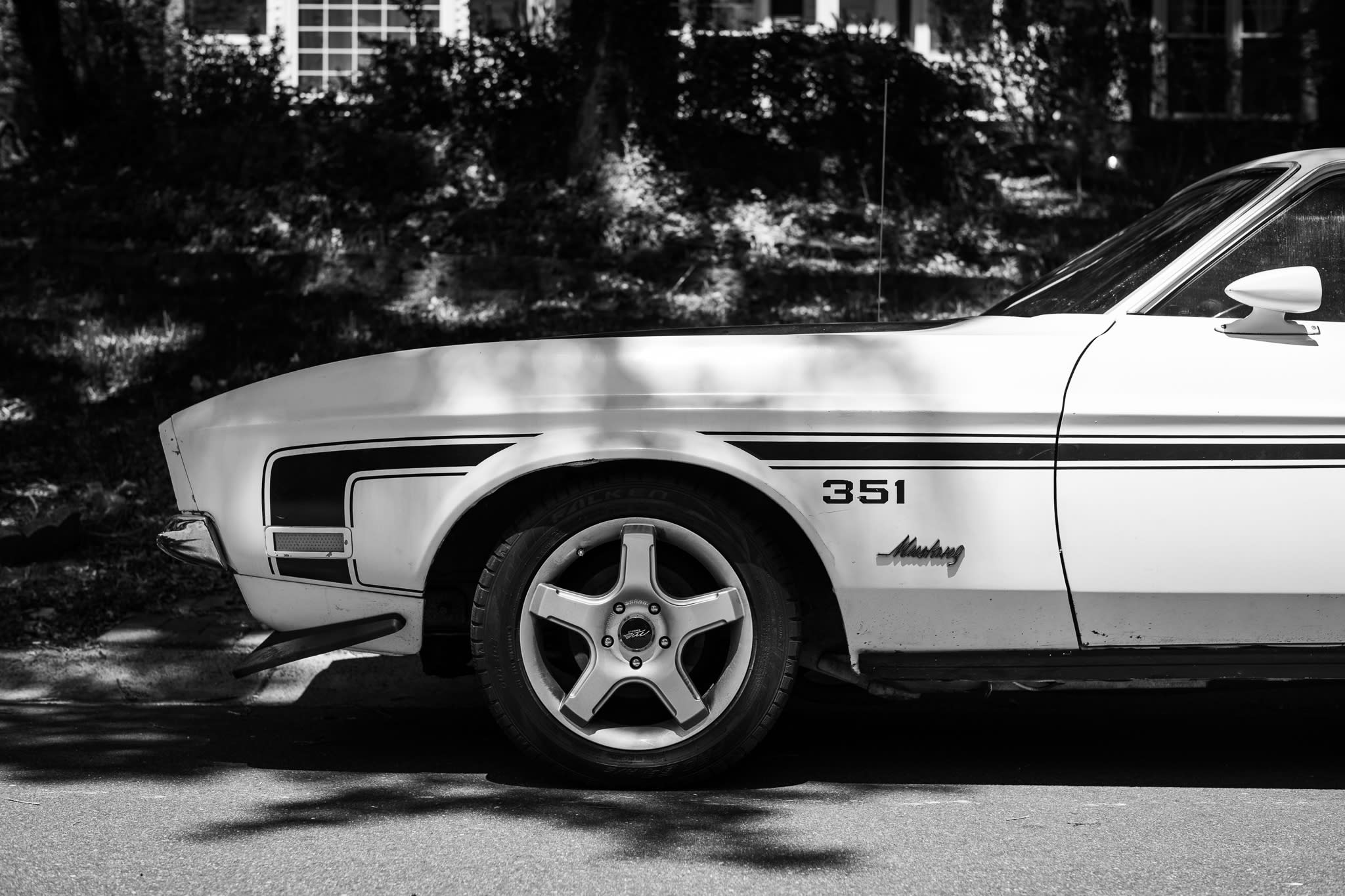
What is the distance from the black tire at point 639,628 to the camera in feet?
13.3

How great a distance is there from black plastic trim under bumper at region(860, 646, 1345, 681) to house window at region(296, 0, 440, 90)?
15181 millimetres

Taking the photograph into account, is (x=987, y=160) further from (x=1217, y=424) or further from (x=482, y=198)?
(x=1217, y=424)

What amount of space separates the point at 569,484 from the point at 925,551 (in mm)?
925

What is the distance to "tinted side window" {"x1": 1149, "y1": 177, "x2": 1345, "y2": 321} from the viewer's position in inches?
164

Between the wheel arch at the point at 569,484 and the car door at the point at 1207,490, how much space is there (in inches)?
25.8

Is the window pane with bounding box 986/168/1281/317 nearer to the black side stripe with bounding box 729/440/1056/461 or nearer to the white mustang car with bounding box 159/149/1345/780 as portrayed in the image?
the white mustang car with bounding box 159/149/1345/780

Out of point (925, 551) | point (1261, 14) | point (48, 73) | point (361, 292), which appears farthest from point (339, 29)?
point (925, 551)

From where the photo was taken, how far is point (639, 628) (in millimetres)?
4062

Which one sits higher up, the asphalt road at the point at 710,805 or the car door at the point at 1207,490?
the car door at the point at 1207,490

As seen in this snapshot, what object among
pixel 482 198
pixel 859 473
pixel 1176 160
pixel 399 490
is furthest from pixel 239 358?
pixel 1176 160

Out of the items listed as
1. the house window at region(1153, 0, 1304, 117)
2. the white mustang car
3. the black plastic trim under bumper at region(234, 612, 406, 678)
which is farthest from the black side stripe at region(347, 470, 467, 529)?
the house window at region(1153, 0, 1304, 117)

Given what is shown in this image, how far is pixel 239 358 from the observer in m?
9.31

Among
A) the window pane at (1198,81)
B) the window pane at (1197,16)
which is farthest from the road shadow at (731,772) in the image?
the window pane at (1197,16)

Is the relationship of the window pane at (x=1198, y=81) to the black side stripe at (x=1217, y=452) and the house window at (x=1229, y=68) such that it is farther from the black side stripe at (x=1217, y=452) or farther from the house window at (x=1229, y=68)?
the black side stripe at (x=1217, y=452)
